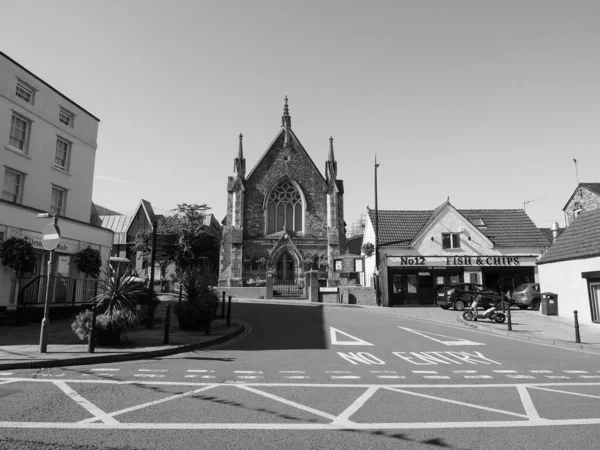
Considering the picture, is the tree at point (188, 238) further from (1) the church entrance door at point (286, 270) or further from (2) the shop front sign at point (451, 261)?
(2) the shop front sign at point (451, 261)

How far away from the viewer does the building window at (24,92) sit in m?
20.7

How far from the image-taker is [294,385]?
302 inches

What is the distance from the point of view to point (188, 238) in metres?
44.0

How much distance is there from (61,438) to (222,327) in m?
11.0

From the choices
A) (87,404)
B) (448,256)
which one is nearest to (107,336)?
(87,404)

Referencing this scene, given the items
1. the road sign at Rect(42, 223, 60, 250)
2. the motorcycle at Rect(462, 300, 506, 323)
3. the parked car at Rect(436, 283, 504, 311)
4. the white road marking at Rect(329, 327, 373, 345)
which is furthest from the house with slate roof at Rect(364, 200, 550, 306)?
the road sign at Rect(42, 223, 60, 250)

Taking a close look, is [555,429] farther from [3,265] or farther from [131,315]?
[3,265]

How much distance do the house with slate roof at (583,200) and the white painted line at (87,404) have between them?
159 feet

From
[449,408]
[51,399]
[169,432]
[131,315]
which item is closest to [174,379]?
[51,399]

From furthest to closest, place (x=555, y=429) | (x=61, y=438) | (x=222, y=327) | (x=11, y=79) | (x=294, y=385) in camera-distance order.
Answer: (x=11, y=79) → (x=222, y=327) → (x=294, y=385) → (x=555, y=429) → (x=61, y=438)

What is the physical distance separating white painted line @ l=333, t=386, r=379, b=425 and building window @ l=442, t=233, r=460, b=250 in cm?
2680

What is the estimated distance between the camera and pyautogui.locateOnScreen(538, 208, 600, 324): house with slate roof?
1850 centimetres

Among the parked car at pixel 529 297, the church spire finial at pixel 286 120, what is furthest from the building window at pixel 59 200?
the church spire finial at pixel 286 120

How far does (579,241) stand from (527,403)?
17.3m
